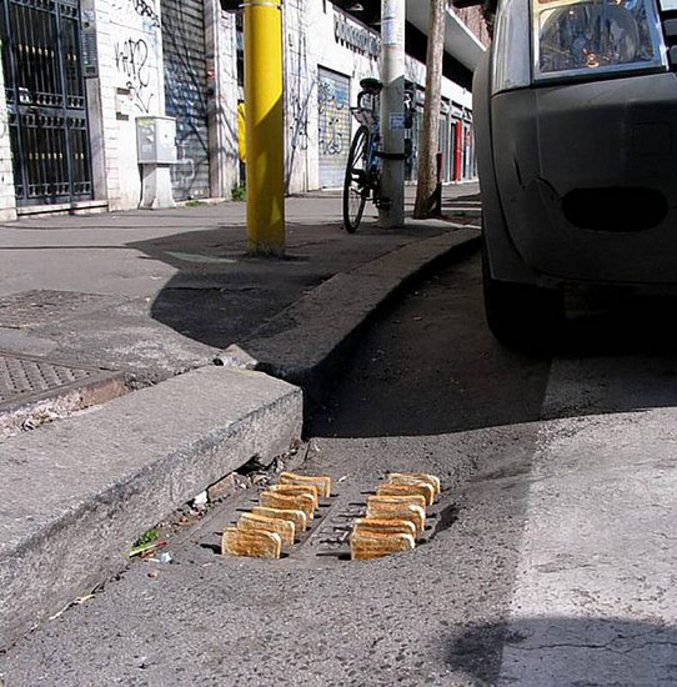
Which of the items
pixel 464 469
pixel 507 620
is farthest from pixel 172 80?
pixel 507 620

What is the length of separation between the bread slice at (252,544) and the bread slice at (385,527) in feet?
0.68

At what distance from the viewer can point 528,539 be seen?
180 centimetres

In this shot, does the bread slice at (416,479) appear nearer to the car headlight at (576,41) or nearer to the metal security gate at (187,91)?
the car headlight at (576,41)

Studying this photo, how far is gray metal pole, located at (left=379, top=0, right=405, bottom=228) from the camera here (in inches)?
299

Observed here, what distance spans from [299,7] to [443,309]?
45.9 ft

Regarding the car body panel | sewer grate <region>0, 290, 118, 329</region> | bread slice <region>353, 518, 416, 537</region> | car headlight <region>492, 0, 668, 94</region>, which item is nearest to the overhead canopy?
sewer grate <region>0, 290, 118, 329</region>

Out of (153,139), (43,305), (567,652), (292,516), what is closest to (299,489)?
(292,516)

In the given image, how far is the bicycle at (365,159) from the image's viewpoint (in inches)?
303

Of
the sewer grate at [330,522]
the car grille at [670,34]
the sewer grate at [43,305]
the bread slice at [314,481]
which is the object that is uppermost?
the car grille at [670,34]

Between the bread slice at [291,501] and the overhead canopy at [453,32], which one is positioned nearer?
the bread slice at [291,501]

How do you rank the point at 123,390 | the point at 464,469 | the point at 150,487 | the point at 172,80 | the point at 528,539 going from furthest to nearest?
the point at 172,80, the point at 123,390, the point at 464,469, the point at 150,487, the point at 528,539

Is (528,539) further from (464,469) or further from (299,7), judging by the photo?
(299,7)

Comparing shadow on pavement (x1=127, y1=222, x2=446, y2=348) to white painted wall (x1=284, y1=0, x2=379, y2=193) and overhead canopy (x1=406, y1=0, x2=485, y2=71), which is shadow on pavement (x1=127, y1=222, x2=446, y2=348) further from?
overhead canopy (x1=406, y1=0, x2=485, y2=71)

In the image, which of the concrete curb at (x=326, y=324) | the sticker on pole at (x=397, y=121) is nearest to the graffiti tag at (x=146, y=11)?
the sticker on pole at (x=397, y=121)
